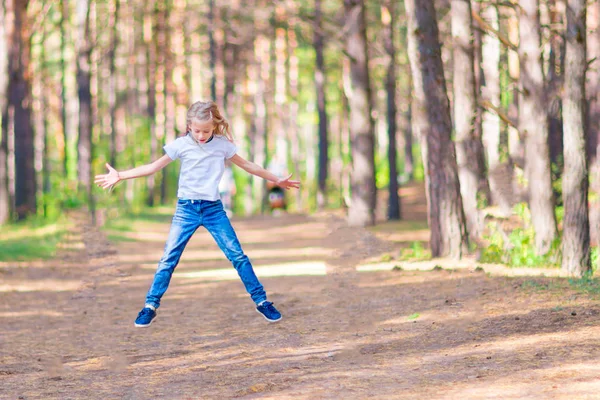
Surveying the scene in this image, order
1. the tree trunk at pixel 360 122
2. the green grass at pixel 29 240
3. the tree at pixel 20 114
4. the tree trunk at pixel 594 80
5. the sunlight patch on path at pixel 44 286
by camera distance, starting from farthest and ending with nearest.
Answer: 1. the tree at pixel 20 114
2. the tree trunk at pixel 360 122
3. the tree trunk at pixel 594 80
4. the green grass at pixel 29 240
5. the sunlight patch on path at pixel 44 286

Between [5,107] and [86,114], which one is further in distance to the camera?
[86,114]

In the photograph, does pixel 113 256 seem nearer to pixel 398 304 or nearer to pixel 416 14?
pixel 416 14

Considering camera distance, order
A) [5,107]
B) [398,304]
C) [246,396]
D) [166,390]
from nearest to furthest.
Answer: [246,396], [166,390], [398,304], [5,107]

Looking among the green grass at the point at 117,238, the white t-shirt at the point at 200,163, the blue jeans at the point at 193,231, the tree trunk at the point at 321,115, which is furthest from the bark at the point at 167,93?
the white t-shirt at the point at 200,163

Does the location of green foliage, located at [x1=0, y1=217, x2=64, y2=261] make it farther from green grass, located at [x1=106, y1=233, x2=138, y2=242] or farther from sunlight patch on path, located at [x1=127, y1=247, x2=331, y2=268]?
sunlight patch on path, located at [x1=127, y1=247, x2=331, y2=268]

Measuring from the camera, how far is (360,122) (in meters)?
23.7

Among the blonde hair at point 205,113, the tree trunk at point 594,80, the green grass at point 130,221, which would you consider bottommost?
the green grass at point 130,221

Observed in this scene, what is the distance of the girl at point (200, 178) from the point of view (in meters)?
8.76

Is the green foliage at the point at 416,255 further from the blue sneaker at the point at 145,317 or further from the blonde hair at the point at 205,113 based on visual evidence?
the blonde hair at the point at 205,113

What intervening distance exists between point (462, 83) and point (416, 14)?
3.01 m

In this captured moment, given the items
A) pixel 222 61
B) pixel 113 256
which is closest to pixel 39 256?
pixel 113 256

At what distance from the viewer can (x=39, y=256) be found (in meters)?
17.8

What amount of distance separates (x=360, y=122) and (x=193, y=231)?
49.1 feet

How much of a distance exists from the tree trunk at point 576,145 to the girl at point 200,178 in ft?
13.1
